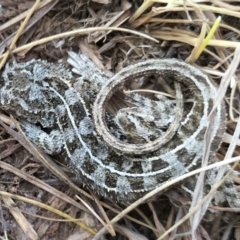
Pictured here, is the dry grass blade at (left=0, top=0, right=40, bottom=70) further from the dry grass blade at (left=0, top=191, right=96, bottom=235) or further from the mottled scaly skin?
the dry grass blade at (left=0, top=191, right=96, bottom=235)

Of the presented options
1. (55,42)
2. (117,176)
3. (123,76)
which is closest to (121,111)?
(123,76)

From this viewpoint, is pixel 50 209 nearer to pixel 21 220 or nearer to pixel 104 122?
pixel 21 220

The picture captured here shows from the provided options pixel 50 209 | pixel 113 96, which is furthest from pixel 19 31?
pixel 50 209

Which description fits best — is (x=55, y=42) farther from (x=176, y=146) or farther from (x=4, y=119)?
(x=176, y=146)

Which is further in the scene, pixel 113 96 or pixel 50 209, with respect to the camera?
pixel 113 96

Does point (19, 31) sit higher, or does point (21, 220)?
point (19, 31)

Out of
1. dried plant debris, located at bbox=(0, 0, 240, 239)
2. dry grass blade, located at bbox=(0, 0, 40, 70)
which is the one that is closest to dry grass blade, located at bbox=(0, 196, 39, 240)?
dried plant debris, located at bbox=(0, 0, 240, 239)

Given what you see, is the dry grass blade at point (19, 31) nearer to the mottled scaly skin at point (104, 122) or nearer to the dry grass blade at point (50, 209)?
the mottled scaly skin at point (104, 122)

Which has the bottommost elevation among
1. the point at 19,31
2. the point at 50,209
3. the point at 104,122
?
the point at 50,209
